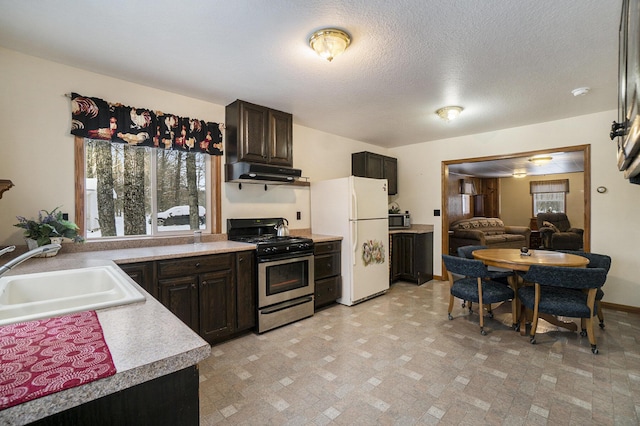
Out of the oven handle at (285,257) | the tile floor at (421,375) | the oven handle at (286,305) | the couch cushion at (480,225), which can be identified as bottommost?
the tile floor at (421,375)

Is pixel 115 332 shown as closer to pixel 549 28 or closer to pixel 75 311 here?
pixel 75 311

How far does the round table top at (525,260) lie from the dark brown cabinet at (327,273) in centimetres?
161

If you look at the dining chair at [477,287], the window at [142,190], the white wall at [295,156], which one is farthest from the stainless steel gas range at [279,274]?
the dining chair at [477,287]

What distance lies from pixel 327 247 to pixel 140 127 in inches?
91.7

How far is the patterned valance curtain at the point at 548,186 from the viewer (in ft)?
29.9

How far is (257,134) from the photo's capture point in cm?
335

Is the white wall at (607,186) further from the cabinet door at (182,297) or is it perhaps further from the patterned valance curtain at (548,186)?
the patterned valance curtain at (548,186)

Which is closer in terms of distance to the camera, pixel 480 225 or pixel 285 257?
pixel 285 257

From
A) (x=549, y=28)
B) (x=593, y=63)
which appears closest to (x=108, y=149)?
(x=549, y=28)

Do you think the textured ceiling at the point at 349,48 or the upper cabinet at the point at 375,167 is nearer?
the textured ceiling at the point at 349,48

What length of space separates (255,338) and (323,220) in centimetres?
180

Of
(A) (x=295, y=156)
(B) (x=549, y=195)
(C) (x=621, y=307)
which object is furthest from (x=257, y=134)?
(B) (x=549, y=195)

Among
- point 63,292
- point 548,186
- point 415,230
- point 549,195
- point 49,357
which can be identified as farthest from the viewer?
point 549,195

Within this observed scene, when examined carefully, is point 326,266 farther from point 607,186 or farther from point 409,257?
point 607,186
